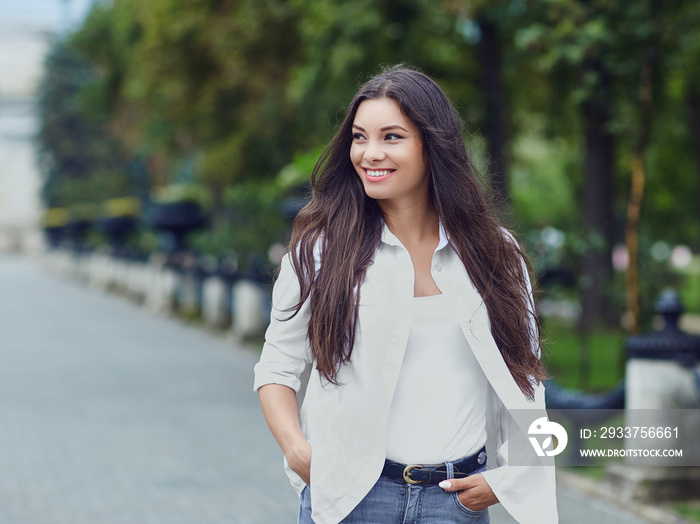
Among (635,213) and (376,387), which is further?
(635,213)

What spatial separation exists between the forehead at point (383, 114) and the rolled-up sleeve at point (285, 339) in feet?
1.18

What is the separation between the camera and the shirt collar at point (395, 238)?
239 cm

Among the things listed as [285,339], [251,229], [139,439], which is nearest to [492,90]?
[251,229]

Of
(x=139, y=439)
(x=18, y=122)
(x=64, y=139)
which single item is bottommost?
(x=139, y=439)

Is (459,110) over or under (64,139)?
over

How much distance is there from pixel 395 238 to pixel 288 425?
0.48m

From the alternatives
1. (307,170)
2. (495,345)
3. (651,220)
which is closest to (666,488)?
(495,345)

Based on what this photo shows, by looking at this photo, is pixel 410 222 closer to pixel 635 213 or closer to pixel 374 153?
pixel 374 153

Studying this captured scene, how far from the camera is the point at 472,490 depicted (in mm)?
2346

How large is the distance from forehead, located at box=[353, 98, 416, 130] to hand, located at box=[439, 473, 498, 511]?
2.60ft

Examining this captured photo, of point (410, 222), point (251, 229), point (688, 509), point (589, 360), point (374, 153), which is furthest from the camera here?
point (251, 229)

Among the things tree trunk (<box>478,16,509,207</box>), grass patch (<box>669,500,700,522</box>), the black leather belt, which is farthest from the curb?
tree trunk (<box>478,16,509,207</box>)

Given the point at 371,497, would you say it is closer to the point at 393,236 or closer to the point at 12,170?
the point at 393,236

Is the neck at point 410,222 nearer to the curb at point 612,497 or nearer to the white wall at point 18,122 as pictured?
the curb at point 612,497
